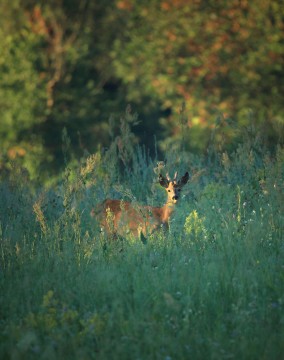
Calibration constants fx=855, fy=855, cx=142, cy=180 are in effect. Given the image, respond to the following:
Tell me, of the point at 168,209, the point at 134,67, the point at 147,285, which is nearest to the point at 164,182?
the point at 168,209

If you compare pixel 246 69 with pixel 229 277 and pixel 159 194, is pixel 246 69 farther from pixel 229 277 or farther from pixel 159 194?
pixel 229 277

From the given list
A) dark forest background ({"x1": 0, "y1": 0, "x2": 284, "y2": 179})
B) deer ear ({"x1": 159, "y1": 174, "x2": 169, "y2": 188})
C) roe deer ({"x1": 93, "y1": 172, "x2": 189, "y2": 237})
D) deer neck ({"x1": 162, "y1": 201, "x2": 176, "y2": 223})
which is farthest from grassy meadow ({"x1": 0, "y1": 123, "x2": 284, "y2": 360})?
dark forest background ({"x1": 0, "y1": 0, "x2": 284, "y2": 179})

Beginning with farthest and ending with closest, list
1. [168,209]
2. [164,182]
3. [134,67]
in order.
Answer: [134,67] < [164,182] < [168,209]

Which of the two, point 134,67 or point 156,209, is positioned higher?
point 134,67

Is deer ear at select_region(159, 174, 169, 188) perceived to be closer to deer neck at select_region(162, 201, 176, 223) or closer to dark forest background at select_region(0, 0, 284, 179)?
deer neck at select_region(162, 201, 176, 223)

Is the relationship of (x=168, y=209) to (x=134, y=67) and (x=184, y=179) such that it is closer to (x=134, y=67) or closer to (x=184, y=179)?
(x=184, y=179)

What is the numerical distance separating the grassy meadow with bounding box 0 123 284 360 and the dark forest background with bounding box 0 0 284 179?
906cm

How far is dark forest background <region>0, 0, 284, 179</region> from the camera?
711 inches

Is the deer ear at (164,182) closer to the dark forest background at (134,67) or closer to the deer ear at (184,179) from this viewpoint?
the deer ear at (184,179)

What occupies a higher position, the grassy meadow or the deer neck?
the grassy meadow

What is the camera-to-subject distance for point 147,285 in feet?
20.8

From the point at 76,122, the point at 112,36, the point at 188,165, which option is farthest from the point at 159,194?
the point at 112,36

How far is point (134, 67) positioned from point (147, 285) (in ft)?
44.7

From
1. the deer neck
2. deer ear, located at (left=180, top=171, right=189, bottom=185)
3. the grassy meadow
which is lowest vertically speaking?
the deer neck
